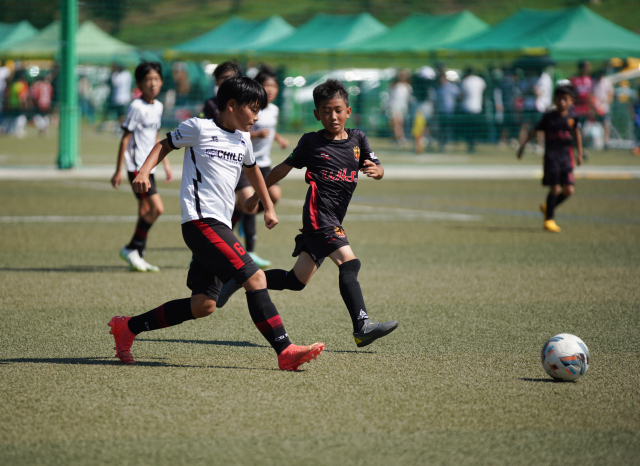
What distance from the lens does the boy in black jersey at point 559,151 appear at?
33.9 feet

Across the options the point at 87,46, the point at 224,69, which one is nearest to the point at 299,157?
the point at 224,69

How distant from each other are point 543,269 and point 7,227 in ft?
23.0

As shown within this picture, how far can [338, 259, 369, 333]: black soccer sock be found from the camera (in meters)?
4.65

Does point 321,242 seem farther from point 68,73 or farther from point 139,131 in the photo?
point 68,73

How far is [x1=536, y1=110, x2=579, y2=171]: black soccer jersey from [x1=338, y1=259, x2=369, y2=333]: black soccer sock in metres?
6.44

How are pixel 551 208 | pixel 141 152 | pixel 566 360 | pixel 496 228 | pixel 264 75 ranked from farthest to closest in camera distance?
pixel 496 228
pixel 551 208
pixel 264 75
pixel 141 152
pixel 566 360

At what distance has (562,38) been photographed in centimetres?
2266

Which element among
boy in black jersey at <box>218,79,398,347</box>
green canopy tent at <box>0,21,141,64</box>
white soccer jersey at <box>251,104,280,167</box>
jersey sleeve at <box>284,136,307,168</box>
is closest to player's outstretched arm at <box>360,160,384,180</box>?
boy in black jersey at <box>218,79,398,347</box>

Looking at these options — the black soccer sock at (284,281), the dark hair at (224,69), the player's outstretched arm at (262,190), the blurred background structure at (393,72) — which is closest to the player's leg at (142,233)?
the dark hair at (224,69)

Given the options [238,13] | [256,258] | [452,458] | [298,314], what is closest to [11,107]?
[238,13]

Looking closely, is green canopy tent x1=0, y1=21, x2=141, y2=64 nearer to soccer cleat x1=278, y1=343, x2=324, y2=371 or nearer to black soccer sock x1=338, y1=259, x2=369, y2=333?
black soccer sock x1=338, y1=259, x2=369, y2=333

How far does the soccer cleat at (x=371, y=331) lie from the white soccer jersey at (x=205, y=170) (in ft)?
3.51

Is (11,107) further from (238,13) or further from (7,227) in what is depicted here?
(7,227)

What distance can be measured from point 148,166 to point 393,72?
28.6 metres
